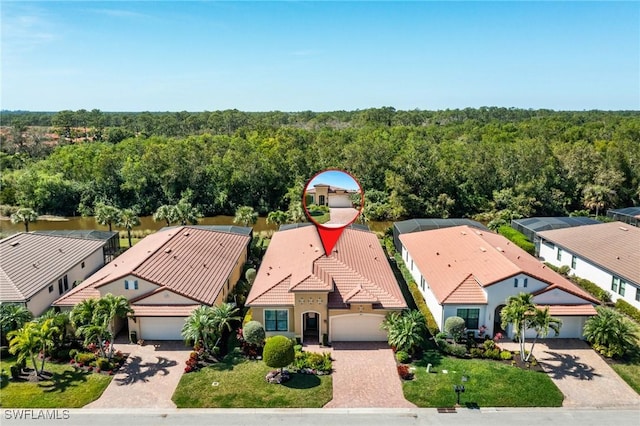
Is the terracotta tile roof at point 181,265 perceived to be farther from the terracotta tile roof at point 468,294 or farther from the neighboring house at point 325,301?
the terracotta tile roof at point 468,294

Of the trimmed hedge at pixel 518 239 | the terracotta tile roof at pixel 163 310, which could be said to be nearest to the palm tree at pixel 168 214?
the terracotta tile roof at pixel 163 310

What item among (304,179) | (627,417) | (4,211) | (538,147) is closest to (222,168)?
(304,179)

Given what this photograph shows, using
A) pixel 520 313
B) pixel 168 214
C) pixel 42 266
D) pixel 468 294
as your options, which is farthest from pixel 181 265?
pixel 520 313

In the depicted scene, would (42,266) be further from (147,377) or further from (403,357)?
(403,357)

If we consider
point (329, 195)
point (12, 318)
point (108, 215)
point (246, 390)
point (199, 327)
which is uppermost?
point (329, 195)

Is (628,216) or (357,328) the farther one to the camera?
(628,216)

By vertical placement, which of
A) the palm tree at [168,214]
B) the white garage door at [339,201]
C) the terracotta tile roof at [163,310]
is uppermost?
the white garage door at [339,201]

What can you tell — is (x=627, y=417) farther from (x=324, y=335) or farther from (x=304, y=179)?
(x=304, y=179)
